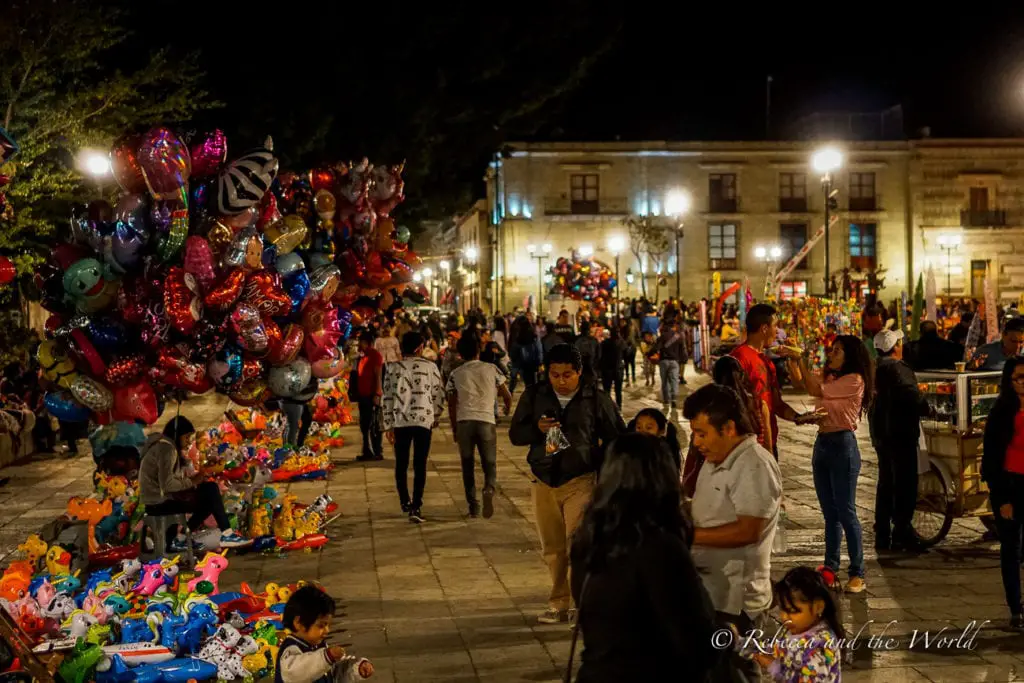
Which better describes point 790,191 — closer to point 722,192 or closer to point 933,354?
point 722,192

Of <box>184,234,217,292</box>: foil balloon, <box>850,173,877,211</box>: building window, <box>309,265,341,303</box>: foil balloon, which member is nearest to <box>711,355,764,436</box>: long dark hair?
<box>184,234,217,292</box>: foil balloon

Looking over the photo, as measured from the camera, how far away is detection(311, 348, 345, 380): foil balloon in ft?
33.3

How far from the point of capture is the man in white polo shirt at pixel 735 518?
4145 millimetres

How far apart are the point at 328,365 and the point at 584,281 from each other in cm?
1907

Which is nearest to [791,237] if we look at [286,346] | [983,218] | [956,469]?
[983,218]

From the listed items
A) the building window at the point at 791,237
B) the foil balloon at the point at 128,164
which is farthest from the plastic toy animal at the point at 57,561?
the building window at the point at 791,237

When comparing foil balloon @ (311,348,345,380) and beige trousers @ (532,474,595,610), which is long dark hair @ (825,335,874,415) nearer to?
beige trousers @ (532,474,595,610)

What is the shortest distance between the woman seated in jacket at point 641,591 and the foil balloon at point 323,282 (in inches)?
278

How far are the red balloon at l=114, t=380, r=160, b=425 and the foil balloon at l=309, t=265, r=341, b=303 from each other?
A: 1.84 m

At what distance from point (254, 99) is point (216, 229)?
13.0 meters

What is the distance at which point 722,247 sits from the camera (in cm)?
5200

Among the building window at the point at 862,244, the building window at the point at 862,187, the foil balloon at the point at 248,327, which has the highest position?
the building window at the point at 862,187

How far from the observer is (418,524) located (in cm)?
1003

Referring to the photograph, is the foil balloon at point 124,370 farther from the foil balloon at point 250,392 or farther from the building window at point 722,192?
the building window at point 722,192
